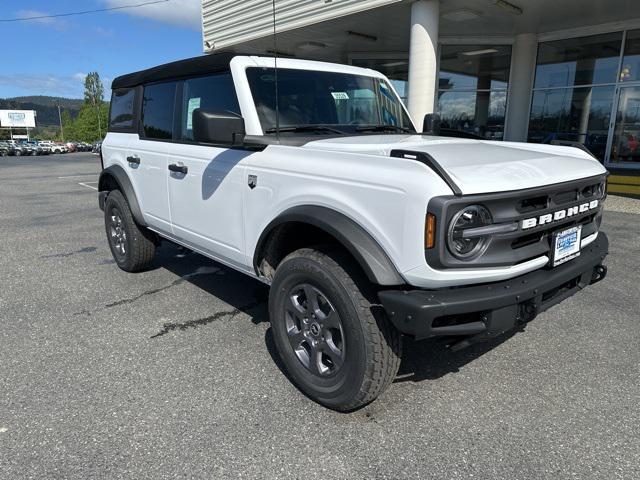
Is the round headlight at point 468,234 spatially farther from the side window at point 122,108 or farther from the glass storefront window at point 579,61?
the glass storefront window at point 579,61

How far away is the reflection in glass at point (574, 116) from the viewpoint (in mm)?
12539

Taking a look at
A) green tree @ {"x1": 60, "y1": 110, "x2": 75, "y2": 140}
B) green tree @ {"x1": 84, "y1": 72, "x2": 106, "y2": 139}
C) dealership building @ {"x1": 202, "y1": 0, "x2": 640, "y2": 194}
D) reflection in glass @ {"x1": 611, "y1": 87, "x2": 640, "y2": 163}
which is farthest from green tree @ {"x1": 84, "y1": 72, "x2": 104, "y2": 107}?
reflection in glass @ {"x1": 611, "y1": 87, "x2": 640, "y2": 163}

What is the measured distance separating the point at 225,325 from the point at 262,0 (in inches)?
475

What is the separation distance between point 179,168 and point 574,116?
503 inches

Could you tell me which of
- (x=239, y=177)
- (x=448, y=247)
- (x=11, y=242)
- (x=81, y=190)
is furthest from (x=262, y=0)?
(x=448, y=247)

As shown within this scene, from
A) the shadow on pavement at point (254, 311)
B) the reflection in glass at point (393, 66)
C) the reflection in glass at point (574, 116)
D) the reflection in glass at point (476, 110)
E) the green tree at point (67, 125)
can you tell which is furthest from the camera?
the green tree at point (67, 125)

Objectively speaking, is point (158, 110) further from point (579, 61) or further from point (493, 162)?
point (579, 61)

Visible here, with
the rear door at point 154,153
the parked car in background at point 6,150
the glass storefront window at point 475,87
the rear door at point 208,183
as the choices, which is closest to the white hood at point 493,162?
the rear door at point 208,183

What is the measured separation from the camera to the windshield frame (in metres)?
3.15

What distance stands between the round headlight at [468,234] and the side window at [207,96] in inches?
68.9

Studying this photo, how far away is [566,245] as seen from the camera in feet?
8.37

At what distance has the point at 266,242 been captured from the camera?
2.93m

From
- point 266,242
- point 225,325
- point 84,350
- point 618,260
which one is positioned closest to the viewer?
point 266,242

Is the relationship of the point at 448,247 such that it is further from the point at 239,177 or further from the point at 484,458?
the point at 239,177
